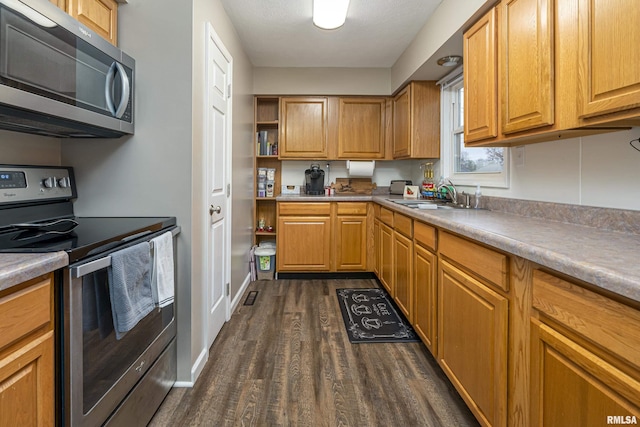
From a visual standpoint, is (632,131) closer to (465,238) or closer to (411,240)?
(465,238)

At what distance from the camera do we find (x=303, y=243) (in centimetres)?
358

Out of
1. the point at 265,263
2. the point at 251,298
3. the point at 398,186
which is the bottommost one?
the point at 251,298

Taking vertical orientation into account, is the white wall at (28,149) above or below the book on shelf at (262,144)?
below

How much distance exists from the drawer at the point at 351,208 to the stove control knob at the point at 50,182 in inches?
98.4

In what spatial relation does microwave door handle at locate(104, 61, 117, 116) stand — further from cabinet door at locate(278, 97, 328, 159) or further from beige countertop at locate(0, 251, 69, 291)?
cabinet door at locate(278, 97, 328, 159)

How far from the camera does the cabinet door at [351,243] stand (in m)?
3.59

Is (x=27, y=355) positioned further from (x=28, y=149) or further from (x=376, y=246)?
(x=376, y=246)

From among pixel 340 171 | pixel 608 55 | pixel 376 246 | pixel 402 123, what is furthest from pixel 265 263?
pixel 608 55

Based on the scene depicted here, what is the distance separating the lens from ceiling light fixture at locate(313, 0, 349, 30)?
7.38 feet

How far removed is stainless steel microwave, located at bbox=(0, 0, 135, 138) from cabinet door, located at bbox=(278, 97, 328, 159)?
2287mm

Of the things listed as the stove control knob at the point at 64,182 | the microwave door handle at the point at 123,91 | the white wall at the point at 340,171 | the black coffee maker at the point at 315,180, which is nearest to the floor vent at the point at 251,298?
the black coffee maker at the point at 315,180

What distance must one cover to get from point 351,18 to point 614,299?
2.65 m

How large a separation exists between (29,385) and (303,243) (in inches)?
111

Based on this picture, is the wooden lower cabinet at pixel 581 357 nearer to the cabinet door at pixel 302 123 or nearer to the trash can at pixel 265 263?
the trash can at pixel 265 263
